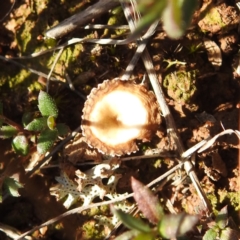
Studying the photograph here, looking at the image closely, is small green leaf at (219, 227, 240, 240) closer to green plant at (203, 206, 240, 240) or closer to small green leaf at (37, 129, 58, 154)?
green plant at (203, 206, 240, 240)

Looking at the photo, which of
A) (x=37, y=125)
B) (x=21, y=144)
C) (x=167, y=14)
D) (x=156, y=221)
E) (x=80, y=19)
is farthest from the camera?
(x=80, y=19)

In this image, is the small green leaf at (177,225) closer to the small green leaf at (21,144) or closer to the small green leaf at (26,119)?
the small green leaf at (21,144)

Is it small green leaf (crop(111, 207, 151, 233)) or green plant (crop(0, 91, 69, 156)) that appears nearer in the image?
small green leaf (crop(111, 207, 151, 233))

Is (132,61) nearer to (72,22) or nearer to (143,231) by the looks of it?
(72,22)

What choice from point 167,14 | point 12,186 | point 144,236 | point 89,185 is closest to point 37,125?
point 12,186

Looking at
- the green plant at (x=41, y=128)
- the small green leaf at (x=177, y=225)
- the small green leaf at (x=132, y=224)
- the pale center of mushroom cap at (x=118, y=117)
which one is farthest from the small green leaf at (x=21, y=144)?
the small green leaf at (x=177, y=225)

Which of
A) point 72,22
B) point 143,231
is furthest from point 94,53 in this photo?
point 143,231

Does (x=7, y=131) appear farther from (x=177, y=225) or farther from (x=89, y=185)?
(x=177, y=225)

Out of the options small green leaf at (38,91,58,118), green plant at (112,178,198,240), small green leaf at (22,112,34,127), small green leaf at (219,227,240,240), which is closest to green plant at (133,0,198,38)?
green plant at (112,178,198,240)
